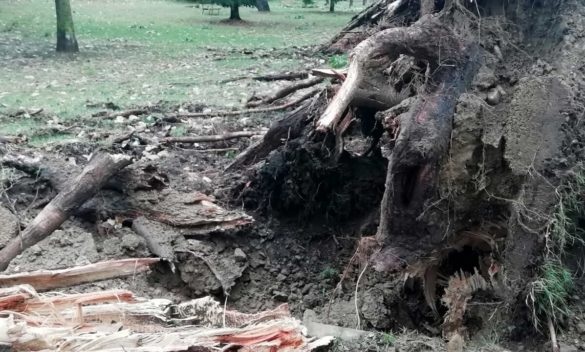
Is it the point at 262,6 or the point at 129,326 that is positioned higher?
the point at 262,6

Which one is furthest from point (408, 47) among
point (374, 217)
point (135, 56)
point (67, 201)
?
point (135, 56)

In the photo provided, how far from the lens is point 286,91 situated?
7.39 m

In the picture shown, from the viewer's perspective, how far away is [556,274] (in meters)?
4.21

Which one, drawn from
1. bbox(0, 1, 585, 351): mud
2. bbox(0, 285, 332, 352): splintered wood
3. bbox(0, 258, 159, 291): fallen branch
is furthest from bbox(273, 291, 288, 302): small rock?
bbox(0, 285, 332, 352): splintered wood

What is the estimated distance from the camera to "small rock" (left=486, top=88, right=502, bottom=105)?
466cm

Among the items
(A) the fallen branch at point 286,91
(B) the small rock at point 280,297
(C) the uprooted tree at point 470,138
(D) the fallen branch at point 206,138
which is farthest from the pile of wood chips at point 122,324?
(D) the fallen branch at point 206,138

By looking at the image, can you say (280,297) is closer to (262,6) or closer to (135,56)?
(135,56)

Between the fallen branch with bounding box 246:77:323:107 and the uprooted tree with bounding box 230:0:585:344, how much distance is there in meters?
1.63

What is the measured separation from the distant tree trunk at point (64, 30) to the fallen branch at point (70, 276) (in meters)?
11.2

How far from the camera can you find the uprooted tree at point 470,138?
4.32m

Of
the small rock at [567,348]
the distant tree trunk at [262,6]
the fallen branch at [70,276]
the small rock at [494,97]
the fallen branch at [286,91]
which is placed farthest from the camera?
the distant tree trunk at [262,6]

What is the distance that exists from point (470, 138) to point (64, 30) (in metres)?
11.5

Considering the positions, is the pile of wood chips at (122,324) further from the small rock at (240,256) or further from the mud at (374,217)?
the small rock at (240,256)

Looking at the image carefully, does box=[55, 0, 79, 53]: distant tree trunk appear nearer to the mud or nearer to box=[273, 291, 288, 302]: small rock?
the mud
